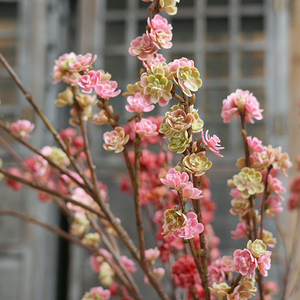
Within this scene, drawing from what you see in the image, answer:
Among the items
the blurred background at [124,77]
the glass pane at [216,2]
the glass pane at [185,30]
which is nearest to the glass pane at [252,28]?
the blurred background at [124,77]

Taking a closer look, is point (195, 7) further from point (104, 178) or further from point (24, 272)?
point (24, 272)

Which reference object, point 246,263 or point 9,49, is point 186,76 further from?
point 9,49

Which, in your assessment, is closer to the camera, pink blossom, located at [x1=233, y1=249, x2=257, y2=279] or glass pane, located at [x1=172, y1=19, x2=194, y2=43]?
pink blossom, located at [x1=233, y1=249, x2=257, y2=279]

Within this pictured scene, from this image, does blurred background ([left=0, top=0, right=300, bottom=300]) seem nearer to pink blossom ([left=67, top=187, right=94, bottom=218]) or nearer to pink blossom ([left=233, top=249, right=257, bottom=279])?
pink blossom ([left=67, top=187, right=94, bottom=218])

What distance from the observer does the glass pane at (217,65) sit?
1584 millimetres

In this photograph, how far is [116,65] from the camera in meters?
1.64

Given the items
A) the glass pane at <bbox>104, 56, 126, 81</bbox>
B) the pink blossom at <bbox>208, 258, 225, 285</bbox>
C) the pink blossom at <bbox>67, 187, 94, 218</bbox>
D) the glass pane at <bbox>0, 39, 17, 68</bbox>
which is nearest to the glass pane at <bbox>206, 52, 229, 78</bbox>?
the glass pane at <bbox>104, 56, 126, 81</bbox>

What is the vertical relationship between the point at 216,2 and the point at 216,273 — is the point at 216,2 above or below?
above

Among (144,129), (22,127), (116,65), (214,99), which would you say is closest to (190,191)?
(144,129)

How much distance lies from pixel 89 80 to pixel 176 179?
0.58 ft

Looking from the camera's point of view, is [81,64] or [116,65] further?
[116,65]

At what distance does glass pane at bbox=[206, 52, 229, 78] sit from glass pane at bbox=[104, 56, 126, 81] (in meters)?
0.41

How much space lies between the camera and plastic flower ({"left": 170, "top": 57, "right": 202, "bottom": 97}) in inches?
15.9

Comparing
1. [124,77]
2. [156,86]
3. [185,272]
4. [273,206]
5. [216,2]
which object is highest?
[216,2]
